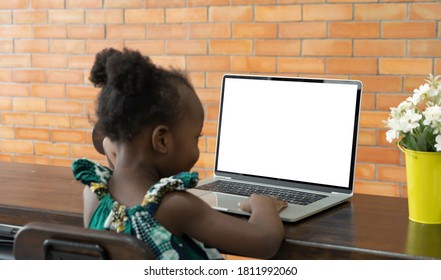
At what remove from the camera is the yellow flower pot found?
4.74 feet

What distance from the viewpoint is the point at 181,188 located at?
128 centimetres

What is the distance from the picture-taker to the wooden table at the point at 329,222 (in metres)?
1.28

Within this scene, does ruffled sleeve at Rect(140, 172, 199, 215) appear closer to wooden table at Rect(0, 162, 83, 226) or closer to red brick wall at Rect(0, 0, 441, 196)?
wooden table at Rect(0, 162, 83, 226)

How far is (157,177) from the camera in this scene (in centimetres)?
136

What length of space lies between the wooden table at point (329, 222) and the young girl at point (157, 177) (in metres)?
0.08

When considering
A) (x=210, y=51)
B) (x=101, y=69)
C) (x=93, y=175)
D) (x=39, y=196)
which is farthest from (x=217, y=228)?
(x=210, y=51)

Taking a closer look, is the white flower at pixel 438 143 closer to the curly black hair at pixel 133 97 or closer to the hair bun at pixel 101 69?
the curly black hair at pixel 133 97

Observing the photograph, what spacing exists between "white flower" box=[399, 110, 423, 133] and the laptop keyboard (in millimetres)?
312

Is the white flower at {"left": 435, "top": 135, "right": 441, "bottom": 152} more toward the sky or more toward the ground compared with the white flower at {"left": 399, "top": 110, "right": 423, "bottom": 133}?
more toward the ground

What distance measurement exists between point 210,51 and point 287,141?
1208 mm

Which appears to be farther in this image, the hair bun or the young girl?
the hair bun

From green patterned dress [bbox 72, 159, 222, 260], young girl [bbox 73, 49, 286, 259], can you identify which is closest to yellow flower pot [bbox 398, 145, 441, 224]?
young girl [bbox 73, 49, 286, 259]

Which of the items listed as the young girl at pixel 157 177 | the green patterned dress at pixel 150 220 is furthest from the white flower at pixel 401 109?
the green patterned dress at pixel 150 220
